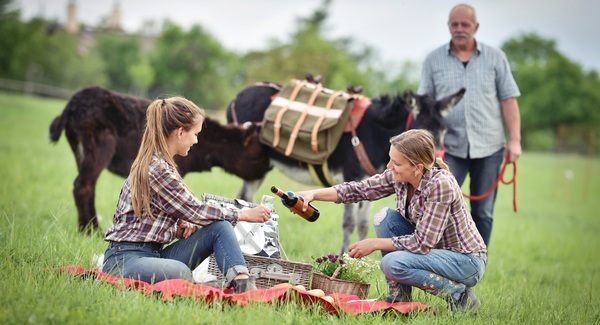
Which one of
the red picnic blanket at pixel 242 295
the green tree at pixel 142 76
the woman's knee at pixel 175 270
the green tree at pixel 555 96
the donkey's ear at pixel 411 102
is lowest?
the red picnic blanket at pixel 242 295

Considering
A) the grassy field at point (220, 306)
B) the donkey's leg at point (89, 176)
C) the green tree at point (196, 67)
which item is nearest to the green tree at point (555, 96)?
the green tree at point (196, 67)

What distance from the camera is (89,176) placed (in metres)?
6.79

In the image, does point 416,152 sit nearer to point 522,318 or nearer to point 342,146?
point 522,318

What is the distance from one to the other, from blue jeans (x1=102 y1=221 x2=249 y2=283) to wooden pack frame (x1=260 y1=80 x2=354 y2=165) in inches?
116

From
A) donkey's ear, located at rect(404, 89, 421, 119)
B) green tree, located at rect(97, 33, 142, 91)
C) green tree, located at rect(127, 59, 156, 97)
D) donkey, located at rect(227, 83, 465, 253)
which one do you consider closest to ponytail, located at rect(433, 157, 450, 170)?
donkey, located at rect(227, 83, 465, 253)

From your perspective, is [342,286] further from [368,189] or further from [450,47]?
[450,47]

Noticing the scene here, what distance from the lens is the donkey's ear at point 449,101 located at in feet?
21.9

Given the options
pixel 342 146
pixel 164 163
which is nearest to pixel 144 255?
pixel 164 163

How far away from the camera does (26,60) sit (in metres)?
54.8

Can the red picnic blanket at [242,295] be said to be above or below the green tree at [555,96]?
below


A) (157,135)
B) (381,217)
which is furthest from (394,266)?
(157,135)

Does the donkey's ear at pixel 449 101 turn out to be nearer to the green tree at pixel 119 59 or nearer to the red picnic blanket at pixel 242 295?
the red picnic blanket at pixel 242 295

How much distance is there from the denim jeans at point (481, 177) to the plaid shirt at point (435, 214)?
211cm

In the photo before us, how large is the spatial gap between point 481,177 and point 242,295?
3.43 metres
